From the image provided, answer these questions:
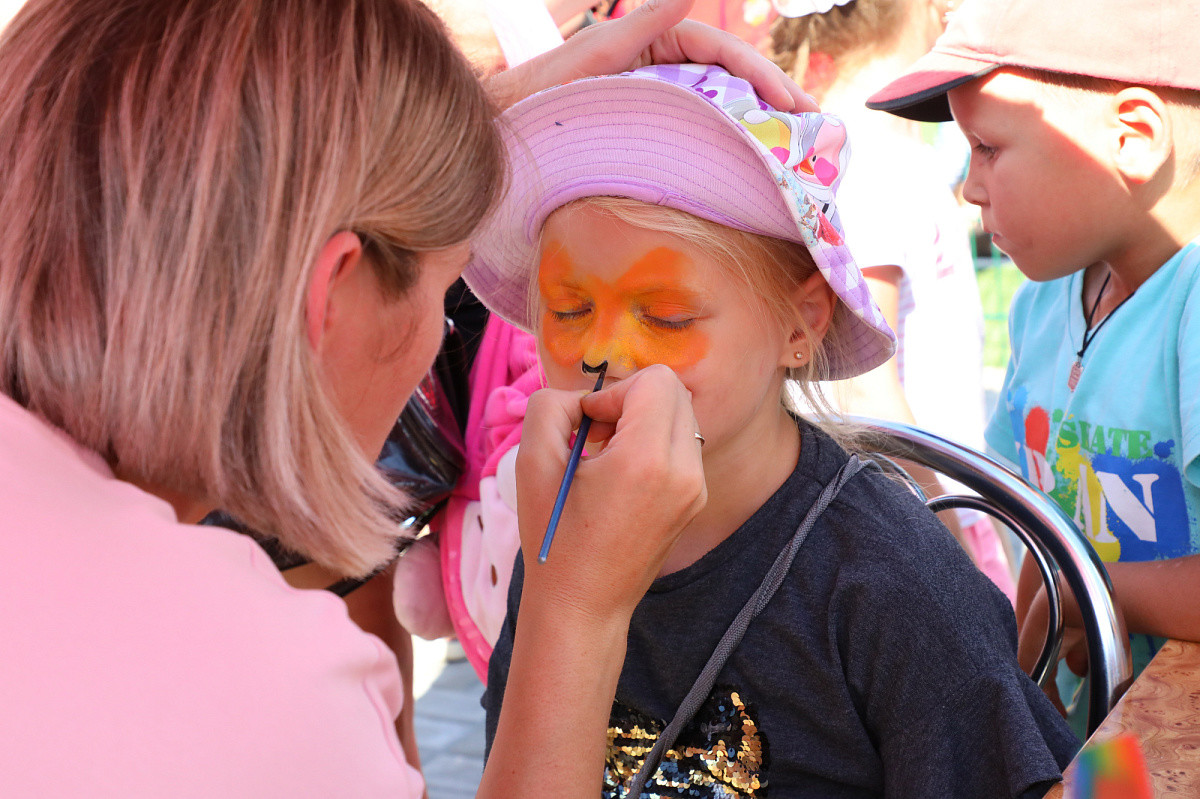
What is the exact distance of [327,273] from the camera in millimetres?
834

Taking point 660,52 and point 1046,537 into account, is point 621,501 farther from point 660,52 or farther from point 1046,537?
point 660,52

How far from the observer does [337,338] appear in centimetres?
91

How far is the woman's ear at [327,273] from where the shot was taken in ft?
2.70

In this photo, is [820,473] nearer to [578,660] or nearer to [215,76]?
[578,660]

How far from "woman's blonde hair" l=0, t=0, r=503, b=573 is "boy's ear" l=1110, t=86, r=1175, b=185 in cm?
115

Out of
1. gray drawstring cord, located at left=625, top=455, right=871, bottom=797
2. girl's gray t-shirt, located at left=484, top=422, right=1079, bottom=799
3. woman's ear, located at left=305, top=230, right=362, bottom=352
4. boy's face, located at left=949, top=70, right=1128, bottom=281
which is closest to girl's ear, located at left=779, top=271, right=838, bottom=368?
girl's gray t-shirt, located at left=484, top=422, right=1079, bottom=799

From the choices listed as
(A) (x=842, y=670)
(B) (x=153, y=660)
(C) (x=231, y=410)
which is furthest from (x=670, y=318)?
(B) (x=153, y=660)

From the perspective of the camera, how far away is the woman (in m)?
0.65

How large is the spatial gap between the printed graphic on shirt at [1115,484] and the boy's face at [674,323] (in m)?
0.44

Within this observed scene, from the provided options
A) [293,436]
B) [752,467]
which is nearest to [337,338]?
[293,436]

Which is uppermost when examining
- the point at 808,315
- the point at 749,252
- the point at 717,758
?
the point at 749,252

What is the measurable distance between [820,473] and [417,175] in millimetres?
628

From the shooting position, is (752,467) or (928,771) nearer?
(928,771)

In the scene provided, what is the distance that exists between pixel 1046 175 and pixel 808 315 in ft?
1.69
